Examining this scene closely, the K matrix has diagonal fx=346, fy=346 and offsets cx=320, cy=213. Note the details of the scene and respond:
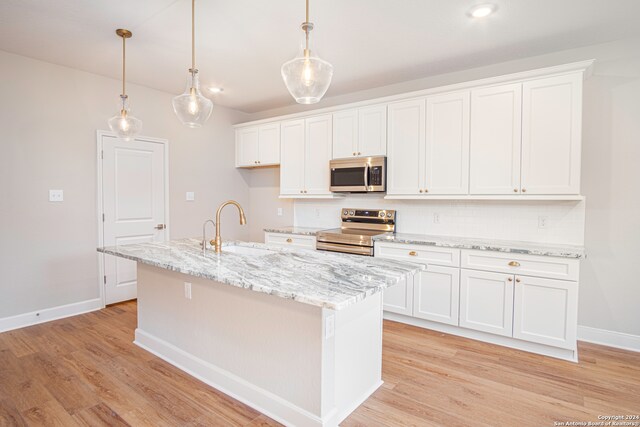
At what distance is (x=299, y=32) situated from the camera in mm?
2801

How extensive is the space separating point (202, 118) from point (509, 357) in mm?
3005

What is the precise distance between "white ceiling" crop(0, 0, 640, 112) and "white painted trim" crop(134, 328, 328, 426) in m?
2.34

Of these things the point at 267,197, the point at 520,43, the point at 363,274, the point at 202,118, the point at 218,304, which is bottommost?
the point at 218,304

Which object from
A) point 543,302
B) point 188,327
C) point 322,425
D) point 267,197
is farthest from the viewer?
point 267,197

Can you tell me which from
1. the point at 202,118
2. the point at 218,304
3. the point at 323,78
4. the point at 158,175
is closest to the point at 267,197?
the point at 158,175

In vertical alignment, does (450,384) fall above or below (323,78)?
below

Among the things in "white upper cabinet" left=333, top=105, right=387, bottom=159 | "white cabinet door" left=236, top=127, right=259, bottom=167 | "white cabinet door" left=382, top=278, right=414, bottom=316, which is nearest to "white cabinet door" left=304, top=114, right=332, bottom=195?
"white upper cabinet" left=333, top=105, right=387, bottom=159

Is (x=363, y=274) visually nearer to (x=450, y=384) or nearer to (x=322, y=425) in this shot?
(x=322, y=425)

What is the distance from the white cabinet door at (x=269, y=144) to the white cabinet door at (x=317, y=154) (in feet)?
1.68

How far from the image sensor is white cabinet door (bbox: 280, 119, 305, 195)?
14.5ft

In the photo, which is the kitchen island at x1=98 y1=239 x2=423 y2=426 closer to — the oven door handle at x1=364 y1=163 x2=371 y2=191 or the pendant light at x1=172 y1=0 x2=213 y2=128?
the pendant light at x1=172 y1=0 x2=213 y2=128

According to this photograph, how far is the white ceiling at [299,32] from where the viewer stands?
2406 mm

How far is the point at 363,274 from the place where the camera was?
1.82m

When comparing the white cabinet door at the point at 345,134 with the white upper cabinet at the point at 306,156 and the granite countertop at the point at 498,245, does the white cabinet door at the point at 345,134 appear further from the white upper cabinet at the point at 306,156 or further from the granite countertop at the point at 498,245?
the granite countertop at the point at 498,245
